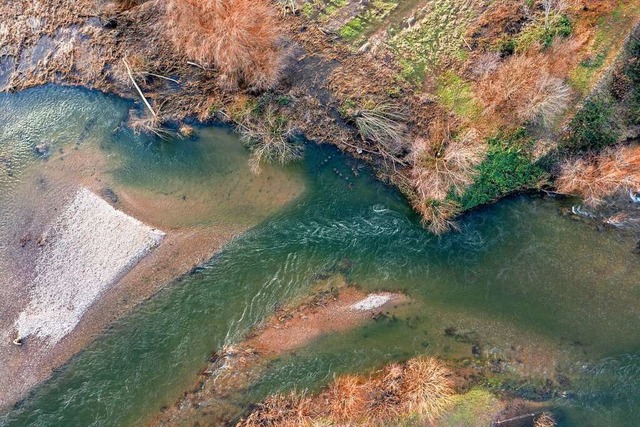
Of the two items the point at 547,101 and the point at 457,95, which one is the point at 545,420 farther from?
the point at 457,95

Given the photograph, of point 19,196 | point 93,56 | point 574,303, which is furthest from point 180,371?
point 574,303

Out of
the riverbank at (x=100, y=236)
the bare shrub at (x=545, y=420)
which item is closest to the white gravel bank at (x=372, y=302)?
the riverbank at (x=100, y=236)

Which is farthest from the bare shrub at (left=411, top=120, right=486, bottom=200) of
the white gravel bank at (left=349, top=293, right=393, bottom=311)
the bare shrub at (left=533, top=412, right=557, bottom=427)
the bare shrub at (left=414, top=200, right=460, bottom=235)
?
the bare shrub at (left=533, top=412, right=557, bottom=427)

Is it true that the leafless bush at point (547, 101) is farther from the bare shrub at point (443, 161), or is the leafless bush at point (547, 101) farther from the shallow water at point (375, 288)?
the shallow water at point (375, 288)

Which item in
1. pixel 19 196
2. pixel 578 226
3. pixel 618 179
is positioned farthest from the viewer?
pixel 19 196

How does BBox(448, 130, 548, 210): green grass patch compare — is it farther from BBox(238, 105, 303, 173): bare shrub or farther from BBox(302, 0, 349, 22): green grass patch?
BBox(302, 0, 349, 22): green grass patch

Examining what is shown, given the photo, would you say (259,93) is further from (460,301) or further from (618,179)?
(618,179)
